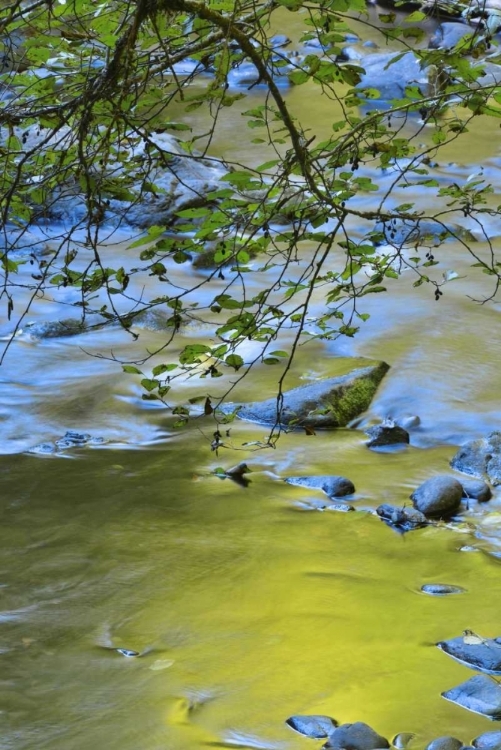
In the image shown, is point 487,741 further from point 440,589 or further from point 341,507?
point 341,507

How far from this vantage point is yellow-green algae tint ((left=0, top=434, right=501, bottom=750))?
10.5 feet

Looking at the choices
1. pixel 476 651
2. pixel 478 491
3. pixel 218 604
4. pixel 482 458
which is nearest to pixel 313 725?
pixel 476 651

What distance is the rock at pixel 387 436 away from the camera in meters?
5.73

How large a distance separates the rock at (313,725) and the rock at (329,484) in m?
1.96

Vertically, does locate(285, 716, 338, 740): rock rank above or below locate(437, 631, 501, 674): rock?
below

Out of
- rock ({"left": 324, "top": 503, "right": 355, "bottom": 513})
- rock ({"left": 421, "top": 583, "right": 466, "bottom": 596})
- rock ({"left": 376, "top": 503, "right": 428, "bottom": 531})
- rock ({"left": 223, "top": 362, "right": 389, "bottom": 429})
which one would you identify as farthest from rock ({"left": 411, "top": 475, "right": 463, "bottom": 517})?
rock ({"left": 223, "top": 362, "right": 389, "bottom": 429})

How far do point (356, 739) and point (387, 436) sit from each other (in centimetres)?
297

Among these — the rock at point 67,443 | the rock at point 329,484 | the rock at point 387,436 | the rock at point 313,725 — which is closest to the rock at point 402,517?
the rock at point 329,484

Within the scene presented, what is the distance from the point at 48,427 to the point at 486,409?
9.30 ft

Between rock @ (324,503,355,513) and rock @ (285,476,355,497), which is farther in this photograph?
rock @ (285,476,355,497)

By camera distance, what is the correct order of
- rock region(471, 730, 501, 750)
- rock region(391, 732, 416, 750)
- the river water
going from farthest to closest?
the river water < rock region(391, 732, 416, 750) < rock region(471, 730, 501, 750)

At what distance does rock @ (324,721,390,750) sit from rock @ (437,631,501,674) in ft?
1.99

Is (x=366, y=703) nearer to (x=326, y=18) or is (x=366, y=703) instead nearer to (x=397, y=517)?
(x=397, y=517)

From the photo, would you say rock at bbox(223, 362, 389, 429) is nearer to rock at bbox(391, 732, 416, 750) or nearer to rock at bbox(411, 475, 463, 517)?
Answer: rock at bbox(411, 475, 463, 517)
